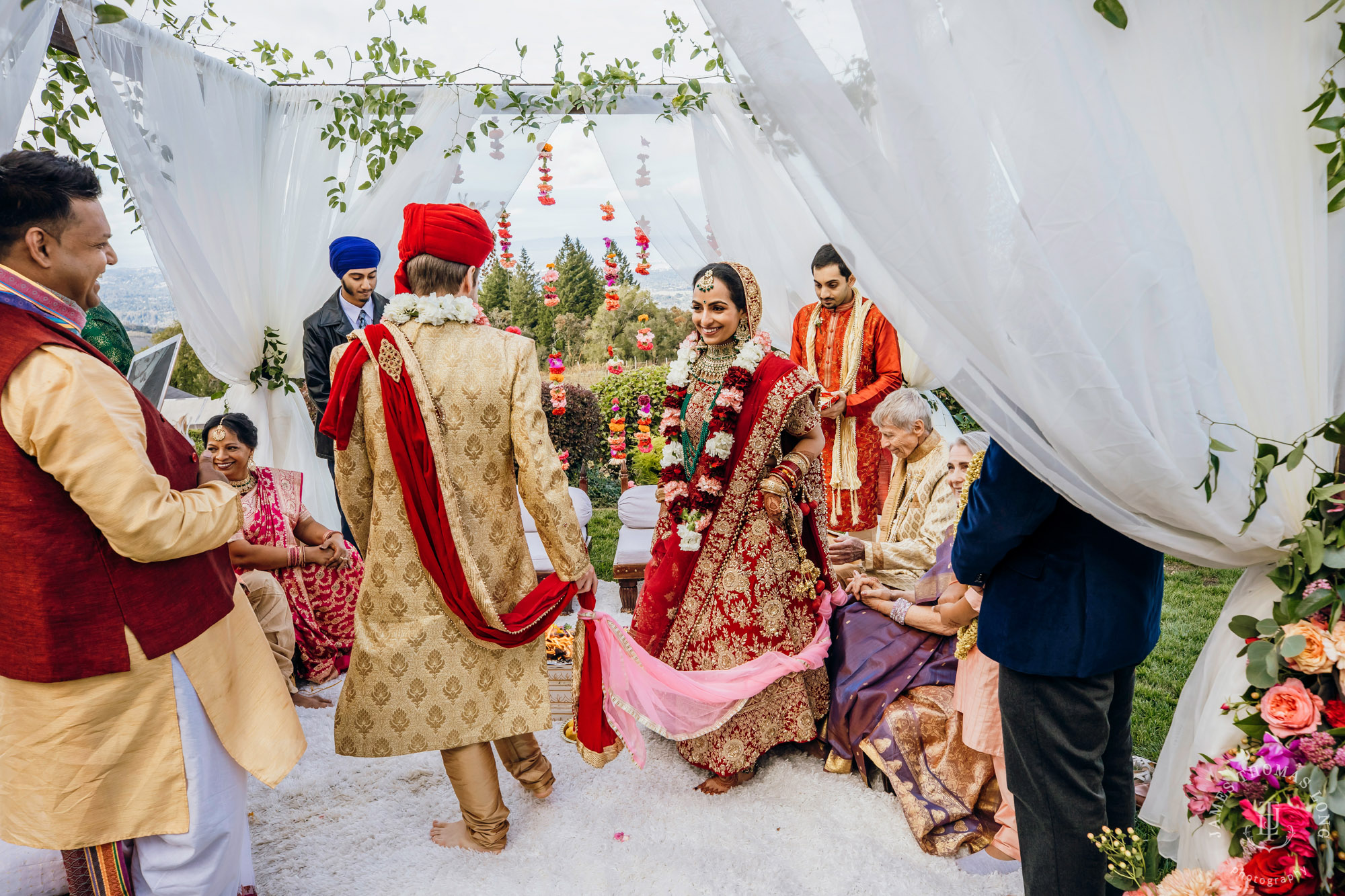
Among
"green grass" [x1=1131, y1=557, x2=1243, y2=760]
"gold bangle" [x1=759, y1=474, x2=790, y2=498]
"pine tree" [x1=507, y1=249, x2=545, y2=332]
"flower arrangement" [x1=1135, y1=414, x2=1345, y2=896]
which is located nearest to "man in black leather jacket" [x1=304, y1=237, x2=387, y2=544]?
"gold bangle" [x1=759, y1=474, x2=790, y2=498]

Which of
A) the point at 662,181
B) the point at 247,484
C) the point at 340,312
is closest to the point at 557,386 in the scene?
the point at 662,181

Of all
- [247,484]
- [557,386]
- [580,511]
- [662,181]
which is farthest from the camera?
[557,386]

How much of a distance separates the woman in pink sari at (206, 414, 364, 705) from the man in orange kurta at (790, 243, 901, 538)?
2.58 m

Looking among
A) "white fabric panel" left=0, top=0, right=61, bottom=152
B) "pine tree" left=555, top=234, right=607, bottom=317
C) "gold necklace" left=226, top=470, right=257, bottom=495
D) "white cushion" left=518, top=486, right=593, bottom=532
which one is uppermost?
"pine tree" left=555, top=234, right=607, bottom=317

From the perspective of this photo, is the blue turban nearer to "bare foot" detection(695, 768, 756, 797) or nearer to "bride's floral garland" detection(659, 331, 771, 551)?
"bride's floral garland" detection(659, 331, 771, 551)

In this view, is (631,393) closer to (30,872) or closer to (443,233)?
(443,233)

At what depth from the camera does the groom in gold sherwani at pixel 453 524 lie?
248 cm

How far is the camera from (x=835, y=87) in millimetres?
1437

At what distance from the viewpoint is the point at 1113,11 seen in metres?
1.41

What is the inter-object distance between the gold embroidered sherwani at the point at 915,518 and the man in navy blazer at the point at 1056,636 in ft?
3.82

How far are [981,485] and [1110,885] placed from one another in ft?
3.83

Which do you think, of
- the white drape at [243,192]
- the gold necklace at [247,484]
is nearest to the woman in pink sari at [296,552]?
the gold necklace at [247,484]

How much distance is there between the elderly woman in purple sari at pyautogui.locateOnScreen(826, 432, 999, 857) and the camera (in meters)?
2.64

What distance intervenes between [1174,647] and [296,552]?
14.4ft
